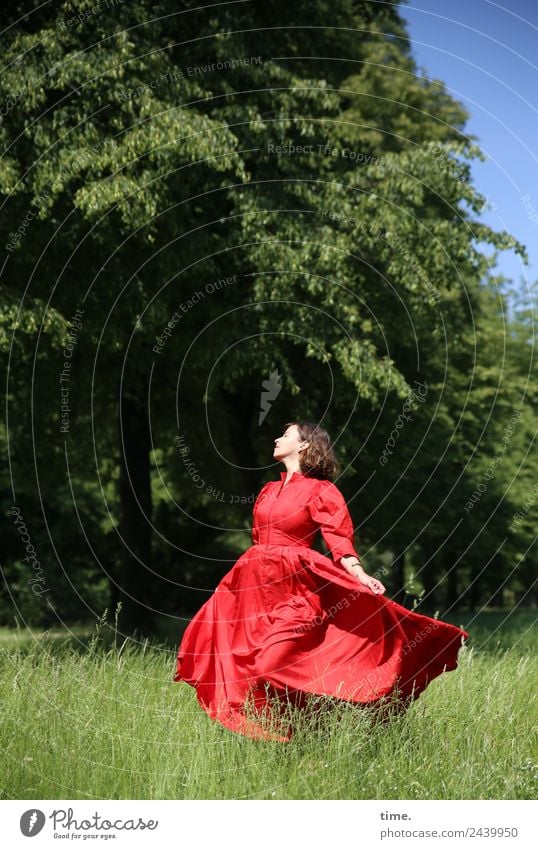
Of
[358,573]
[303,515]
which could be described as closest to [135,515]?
[303,515]

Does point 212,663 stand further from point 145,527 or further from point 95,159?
point 145,527

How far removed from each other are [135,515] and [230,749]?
10960 millimetres

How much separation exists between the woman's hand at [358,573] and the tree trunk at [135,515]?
1053cm

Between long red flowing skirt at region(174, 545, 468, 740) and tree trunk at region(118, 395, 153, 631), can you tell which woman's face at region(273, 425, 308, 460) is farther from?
tree trunk at region(118, 395, 153, 631)

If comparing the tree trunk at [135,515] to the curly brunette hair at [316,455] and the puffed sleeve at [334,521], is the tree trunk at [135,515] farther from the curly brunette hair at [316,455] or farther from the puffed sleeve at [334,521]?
the puffed sleeve at [334,521]

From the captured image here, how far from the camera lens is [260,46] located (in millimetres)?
12695

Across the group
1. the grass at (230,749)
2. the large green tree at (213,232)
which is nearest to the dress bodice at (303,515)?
the grass at (230,749)

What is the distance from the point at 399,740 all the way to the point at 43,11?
33.6ft

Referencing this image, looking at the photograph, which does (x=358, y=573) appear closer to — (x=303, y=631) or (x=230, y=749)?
(x=303, y=631)

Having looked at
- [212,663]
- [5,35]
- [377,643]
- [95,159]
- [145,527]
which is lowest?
[145,527]

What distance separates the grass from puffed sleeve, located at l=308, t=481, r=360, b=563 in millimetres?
921

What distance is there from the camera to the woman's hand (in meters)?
5.19
